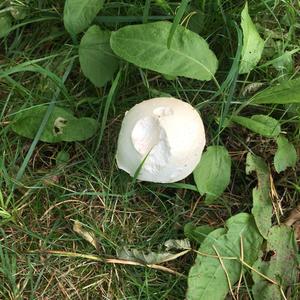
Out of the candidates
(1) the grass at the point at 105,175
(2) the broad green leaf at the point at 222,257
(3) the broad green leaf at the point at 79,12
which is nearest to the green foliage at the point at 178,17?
(1) the grass at the point at 105,175

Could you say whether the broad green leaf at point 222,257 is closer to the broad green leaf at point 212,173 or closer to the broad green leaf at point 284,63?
the broad green leaf at point 212,173

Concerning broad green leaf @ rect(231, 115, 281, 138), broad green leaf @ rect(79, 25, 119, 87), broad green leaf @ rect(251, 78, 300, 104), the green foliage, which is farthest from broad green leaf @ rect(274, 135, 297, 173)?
broad green leaf @ rect(79, 25, 119, 87)

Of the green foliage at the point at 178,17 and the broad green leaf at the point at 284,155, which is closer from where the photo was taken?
the green foliage at the point at 178,17

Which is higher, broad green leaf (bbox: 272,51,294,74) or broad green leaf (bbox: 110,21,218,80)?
broad green leaf (bbox: 110,21,218,80)

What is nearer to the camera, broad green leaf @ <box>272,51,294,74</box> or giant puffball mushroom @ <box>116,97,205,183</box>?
giant puffball mushroom @ <box>116,97,205,183</box>

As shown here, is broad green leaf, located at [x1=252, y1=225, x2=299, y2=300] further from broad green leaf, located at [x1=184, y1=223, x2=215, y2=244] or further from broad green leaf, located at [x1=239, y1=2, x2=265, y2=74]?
broad green leaf, located at [x1=239, y1=2, x2=265, y2=74]

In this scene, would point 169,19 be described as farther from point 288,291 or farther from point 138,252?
point 288,291

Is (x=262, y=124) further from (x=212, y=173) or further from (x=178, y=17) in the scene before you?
(x=178, y=17)
